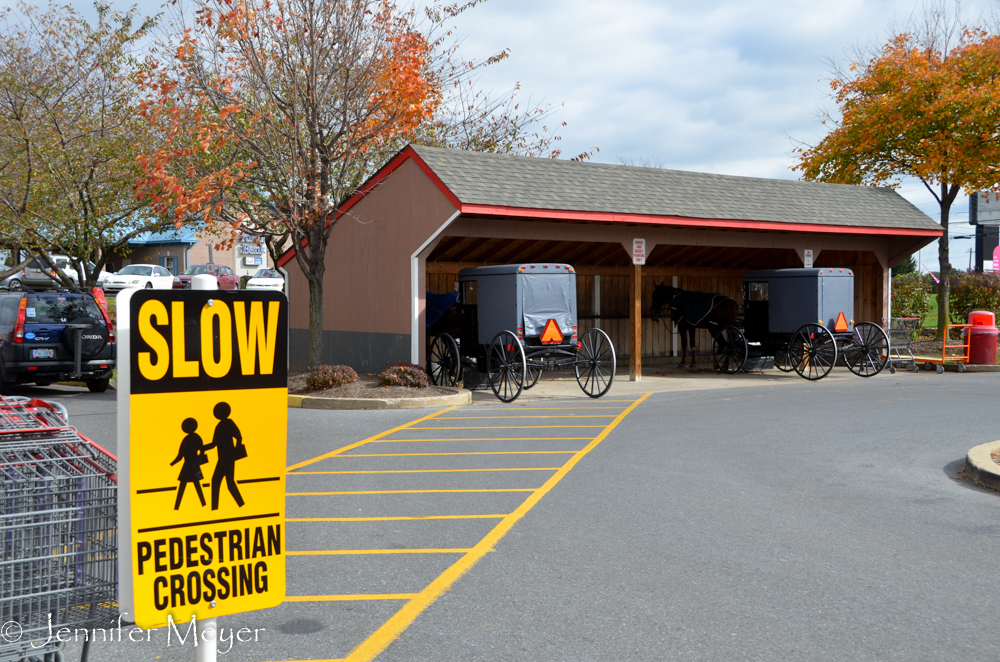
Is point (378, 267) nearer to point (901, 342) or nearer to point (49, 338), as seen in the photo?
point (49, 338)

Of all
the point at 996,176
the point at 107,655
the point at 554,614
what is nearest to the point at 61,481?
the point at 107,655

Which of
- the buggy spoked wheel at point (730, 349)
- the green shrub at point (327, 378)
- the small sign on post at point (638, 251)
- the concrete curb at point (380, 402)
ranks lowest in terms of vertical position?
the concrete curb at point (380, 402)

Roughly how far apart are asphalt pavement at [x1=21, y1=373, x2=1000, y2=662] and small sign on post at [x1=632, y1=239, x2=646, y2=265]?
733cm

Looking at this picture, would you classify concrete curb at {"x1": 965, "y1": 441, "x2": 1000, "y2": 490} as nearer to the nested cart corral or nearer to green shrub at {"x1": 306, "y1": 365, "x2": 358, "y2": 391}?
the nested cart corral

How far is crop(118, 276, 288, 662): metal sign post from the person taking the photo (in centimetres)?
256

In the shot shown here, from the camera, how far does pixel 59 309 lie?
16281 mm

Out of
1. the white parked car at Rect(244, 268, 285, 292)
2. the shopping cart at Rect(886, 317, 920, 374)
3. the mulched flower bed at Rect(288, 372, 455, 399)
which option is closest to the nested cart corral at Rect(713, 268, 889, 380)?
the shopping cart at Rect(886, 317, 920, 374)

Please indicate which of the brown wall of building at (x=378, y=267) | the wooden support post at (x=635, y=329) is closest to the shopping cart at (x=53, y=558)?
the brown wall of building at (x=378, y=267)

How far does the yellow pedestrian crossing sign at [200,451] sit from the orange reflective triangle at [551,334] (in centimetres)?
1326

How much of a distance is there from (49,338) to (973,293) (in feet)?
87.2

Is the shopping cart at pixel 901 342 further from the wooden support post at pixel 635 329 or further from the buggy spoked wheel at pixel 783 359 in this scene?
the wooden support post at pixel 635 329

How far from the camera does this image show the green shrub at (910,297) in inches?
1203

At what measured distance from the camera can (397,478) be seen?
349 inches

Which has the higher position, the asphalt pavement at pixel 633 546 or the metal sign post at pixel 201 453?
the metal sign post at pixel 201 453
